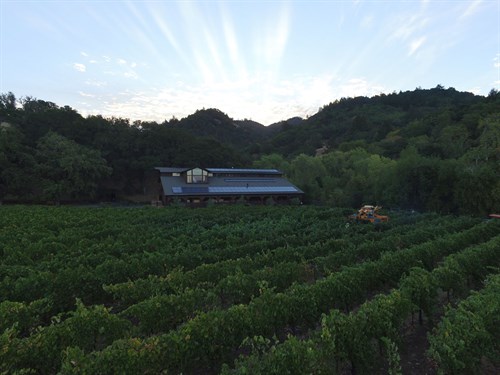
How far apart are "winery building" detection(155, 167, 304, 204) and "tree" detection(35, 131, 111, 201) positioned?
43.3ft

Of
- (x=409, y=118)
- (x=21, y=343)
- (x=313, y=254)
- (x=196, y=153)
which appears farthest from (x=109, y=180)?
(x=409, y=118)

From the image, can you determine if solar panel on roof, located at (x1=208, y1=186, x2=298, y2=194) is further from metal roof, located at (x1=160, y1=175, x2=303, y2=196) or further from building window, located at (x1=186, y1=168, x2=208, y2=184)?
building window, located at (x1=186, y1=168, x2=208, y2=184)

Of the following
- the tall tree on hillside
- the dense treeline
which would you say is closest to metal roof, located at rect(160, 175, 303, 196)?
the dense treeline

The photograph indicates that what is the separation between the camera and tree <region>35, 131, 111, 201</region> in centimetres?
4966

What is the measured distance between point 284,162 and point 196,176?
28.3m

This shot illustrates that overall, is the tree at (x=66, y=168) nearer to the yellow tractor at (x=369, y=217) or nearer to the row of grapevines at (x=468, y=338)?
the yellow tractor at (x=369, y=217)

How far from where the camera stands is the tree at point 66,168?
49656 millimetres

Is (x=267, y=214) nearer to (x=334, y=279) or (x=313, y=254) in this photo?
(x=313, y=254)

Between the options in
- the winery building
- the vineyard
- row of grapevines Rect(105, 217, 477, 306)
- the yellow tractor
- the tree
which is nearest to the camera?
the vineyard

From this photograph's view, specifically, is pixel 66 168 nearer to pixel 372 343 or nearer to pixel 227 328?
pixel 227 328

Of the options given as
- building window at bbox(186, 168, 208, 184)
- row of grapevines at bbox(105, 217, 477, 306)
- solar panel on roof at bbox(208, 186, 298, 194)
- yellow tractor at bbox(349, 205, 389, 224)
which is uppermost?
building window at bbox(186, 168, 208, 184)

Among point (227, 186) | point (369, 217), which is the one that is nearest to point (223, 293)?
point (369, 217)

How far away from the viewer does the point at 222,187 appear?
164 ft

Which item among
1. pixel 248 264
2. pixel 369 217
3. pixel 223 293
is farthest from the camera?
pixel 369 217
